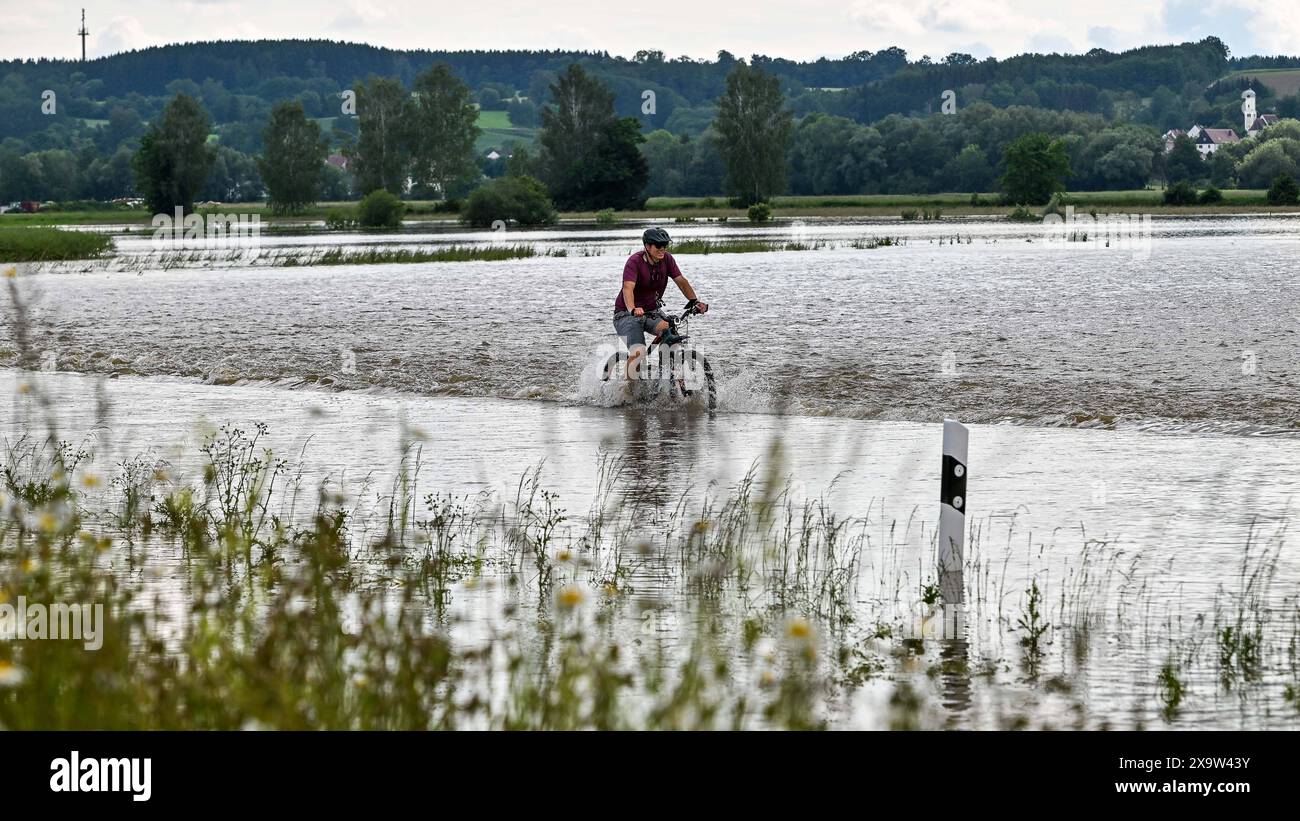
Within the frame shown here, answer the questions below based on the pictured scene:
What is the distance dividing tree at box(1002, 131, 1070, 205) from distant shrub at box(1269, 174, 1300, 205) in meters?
19.3

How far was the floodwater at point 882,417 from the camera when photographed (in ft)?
27.5

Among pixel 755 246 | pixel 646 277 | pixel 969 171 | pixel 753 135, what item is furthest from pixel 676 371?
pixel 969 171

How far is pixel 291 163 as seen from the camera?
478 ft

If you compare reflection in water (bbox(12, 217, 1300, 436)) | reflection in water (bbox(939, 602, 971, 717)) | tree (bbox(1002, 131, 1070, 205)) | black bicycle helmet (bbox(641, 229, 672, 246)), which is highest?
tree (bbox(1002, 131, 1070, 205))

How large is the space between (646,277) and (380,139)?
442 feet

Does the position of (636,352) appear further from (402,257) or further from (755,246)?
(755,246)

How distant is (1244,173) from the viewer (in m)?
155

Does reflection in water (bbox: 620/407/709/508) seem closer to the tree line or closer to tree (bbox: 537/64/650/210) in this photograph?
the tree line

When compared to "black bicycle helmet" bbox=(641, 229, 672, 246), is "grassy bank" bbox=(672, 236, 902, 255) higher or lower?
lower

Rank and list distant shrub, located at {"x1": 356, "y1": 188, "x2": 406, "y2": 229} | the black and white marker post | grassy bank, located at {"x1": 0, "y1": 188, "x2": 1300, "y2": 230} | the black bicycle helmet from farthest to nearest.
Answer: grassy bank, located at {"x1": 0, "y1": 188, "x2": 1300, "y2": 230} < distant shrub, located at {"x1": 356, "y1": 188, "x2": 406, "y2": 229} < the black bicycle helmet < the black and white marker post

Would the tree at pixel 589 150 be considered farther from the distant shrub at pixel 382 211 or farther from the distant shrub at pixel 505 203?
the distant shrub at pixel 382 211

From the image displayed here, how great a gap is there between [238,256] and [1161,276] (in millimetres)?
38424

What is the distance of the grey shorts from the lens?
57.2ft

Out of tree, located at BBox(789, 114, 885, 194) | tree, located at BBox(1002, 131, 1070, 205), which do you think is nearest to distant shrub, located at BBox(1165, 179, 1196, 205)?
tree, located at BBox(1002, 131, 1070, 205)
